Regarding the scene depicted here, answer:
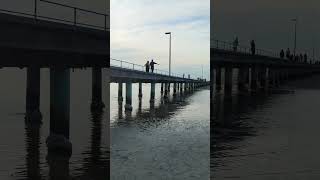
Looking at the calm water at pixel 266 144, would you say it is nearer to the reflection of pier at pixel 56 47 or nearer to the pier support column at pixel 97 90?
the reflection of pier at pixel 56 47

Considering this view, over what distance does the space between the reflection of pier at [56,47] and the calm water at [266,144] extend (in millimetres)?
12488

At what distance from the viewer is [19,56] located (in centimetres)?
4278

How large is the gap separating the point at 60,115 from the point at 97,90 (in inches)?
1605

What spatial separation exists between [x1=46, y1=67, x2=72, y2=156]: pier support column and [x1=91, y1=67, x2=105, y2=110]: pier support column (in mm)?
35198

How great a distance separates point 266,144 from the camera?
49312 millimetres

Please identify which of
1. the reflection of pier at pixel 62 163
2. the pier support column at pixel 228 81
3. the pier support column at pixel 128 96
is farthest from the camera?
the pier support column at pixel 228 81

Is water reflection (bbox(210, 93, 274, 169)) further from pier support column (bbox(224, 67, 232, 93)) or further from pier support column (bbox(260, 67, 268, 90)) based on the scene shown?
pier support column (bbox(260, 67, 268, 90))

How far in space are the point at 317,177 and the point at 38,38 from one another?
65.9 ft

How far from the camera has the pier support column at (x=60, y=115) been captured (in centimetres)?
4230

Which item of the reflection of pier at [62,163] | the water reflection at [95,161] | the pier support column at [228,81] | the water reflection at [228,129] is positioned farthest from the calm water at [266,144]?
the pier support column at [228,81]

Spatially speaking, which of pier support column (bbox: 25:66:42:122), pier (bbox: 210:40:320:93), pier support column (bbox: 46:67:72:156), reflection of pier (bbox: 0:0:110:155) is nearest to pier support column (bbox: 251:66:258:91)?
pier (bbox: 210:40:320:93)

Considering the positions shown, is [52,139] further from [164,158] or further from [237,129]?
[237,129]

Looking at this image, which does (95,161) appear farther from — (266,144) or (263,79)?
(263,79)

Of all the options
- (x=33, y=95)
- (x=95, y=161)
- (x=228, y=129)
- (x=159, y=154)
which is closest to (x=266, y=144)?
(x=159, y=154)
